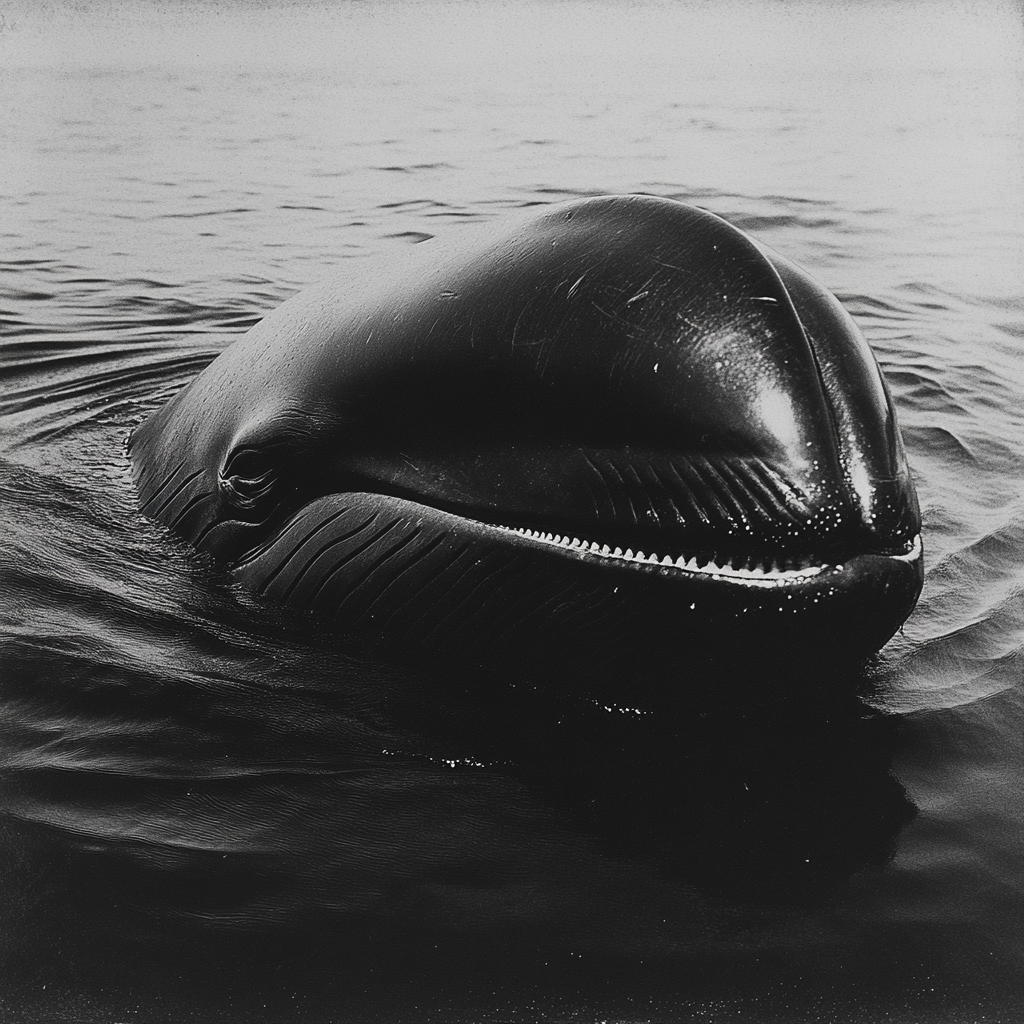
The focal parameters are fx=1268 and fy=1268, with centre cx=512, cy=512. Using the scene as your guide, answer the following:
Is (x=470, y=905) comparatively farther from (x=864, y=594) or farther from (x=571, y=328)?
(x=571, y=328)

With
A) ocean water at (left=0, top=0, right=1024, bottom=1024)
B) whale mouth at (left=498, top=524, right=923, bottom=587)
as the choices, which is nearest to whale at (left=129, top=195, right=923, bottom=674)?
whale mouth at (left=498, top=524, right=923, bottom=587)

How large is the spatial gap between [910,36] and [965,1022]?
32.3 m

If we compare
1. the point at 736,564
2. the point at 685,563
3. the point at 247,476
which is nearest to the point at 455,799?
the point at 685,563

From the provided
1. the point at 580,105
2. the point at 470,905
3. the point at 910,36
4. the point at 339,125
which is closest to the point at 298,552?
the point at 470,905

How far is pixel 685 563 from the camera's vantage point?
12.9 feet

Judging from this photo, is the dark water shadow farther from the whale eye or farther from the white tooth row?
the whale eye

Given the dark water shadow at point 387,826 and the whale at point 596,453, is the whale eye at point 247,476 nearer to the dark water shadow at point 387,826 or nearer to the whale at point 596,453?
the whale at point 596,453

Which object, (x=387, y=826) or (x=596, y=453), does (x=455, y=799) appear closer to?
(x=387, y=826)

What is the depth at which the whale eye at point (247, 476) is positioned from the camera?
4887 mm

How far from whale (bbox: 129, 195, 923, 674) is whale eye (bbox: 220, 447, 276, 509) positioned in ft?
0.05

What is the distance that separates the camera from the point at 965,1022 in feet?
10.7

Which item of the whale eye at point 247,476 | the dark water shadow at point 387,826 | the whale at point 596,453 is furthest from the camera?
the whale eye at point 247,476

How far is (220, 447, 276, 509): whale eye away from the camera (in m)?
4.89

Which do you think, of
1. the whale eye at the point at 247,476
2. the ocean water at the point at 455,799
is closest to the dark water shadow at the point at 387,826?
the ocean water at the point at 455,799
